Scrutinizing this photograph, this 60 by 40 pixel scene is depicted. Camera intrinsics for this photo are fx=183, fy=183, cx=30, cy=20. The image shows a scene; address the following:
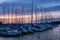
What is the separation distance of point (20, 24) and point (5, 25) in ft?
9.42

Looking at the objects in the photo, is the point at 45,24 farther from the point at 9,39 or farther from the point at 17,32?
the point at 9,39

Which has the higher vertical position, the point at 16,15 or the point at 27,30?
the point at 16,15

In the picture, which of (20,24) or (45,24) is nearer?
(20,24)

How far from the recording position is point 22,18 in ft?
107

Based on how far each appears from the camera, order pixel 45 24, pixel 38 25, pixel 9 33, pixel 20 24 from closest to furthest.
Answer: pixel 9 33, pixel 20 24, pixel 38 25, pixel 45 24

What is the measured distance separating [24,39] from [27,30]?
278 inches

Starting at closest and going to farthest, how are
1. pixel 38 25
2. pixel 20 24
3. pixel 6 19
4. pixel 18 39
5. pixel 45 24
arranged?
pixel 18 39 → pixel 6 19 → pixel 20 24 → pixel 38 25 → pixel 45 24

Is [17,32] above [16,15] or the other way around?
the other way around

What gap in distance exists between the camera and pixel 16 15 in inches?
1195

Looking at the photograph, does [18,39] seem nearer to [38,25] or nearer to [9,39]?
[9,39]

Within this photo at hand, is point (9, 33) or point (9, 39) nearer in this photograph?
point (9, 39)

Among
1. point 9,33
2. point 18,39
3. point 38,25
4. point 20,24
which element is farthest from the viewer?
point 38,25

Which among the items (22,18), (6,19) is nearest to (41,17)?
(22,18)

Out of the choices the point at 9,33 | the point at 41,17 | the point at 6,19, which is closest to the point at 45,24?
the point at 41,17
